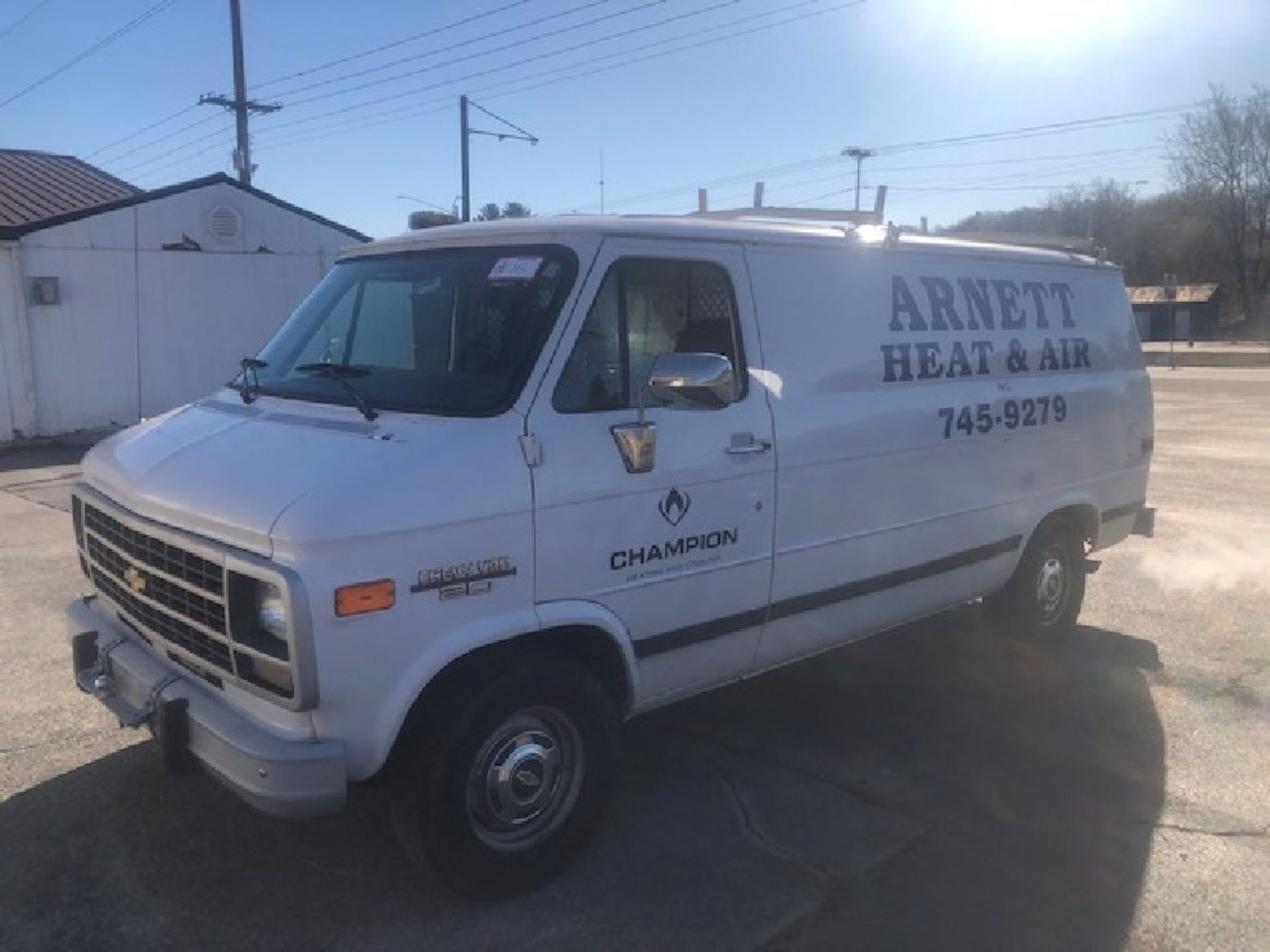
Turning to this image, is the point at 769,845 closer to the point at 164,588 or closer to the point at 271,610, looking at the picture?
the point at 271,610

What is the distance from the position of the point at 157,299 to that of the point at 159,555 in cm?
1448

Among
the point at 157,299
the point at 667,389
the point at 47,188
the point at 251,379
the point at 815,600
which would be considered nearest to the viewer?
the point at 667,389

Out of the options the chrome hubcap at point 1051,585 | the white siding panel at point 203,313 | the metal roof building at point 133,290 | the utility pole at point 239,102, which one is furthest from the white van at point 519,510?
the utility pole at point 239,102

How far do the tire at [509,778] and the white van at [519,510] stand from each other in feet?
0.04

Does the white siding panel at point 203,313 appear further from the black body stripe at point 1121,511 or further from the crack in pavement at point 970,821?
the crack in pavement at point 970,821

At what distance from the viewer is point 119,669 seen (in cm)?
374

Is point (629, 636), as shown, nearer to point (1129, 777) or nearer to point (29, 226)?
point (1129, 777)

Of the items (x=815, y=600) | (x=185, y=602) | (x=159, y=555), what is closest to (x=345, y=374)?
(x=159, y=555)

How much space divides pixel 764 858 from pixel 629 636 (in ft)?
3.12

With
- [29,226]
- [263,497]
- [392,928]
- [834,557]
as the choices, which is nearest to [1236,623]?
[834,557]

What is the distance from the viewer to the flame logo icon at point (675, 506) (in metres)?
3.83

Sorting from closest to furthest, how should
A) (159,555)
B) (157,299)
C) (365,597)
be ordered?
1. (365,597)
2. (159,555)
3. (157,299)

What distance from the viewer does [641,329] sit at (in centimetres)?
394

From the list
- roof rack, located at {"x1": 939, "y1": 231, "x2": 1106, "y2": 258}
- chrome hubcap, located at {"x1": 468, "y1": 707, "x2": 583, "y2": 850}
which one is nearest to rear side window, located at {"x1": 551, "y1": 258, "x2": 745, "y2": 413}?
chrome hubcap, located at {"x1": 468, "y1": 707, "x2": 583, "y2": 850}
